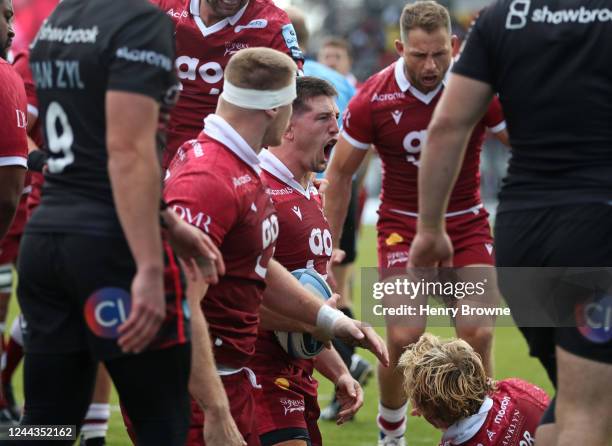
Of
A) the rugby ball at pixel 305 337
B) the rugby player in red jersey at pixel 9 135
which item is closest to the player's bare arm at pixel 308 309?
the rugby ball at pixel 305 337

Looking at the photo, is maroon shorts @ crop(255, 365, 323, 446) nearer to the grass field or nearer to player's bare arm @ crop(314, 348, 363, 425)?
player's bare arm @ crop(314, 348, 363, 425)

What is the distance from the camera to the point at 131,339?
3.63m

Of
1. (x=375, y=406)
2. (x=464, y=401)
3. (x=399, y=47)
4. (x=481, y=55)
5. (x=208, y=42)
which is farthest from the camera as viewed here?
(x=375, y=406)

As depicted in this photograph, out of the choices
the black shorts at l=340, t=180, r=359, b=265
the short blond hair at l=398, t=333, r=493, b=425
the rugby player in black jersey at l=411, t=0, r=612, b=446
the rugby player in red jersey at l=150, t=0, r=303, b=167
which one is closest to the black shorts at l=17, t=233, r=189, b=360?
the rugby player in black jersey at l=411, t=0, r=612, b=446

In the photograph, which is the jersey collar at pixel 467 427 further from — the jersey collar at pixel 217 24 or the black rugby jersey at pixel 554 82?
the jersey collar at pixel 217 24

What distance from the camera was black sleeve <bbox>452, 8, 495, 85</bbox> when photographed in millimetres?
4180

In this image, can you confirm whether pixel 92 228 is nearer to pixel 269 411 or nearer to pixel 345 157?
pixel 269 411

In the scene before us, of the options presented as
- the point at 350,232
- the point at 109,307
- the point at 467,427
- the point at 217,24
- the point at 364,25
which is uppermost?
the point at 217,24

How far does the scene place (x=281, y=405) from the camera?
17.3ft

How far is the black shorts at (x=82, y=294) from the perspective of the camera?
3.71m

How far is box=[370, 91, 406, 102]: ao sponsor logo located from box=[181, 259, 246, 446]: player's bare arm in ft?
11.2

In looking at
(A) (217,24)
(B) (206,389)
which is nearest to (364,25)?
(A) (217,24)

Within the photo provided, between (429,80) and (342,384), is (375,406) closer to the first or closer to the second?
(429,80)

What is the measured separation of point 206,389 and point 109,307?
58 cm
